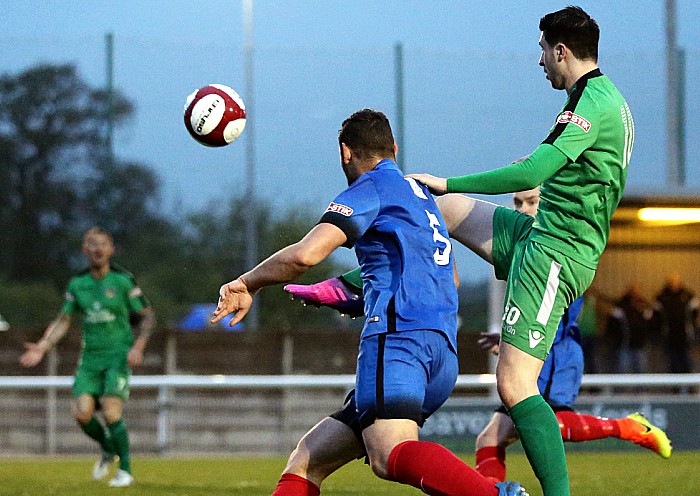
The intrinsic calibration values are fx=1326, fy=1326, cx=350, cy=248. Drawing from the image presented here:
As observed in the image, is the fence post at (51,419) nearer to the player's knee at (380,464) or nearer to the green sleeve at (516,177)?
the green sleeve at (516,177)

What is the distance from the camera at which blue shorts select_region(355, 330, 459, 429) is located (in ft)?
16.4

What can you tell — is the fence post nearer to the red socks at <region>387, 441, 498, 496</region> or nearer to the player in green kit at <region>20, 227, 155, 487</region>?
the player in green kit at <region>20, 227, 155, 487</region>

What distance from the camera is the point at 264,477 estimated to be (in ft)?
37.2

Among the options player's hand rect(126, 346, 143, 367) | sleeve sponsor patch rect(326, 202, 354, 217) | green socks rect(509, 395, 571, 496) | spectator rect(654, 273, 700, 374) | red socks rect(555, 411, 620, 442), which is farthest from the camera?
spectator rect(654, 273, 700, 374)

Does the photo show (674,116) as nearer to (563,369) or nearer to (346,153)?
(563,369)

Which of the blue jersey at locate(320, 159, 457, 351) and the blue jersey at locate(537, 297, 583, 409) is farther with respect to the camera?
the blue jersey at locate(537, 297, 583, 409)

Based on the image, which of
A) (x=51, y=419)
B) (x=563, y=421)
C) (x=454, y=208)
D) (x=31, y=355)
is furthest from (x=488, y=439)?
(x=51, y=419)

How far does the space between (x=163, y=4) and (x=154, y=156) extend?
348 centimetres

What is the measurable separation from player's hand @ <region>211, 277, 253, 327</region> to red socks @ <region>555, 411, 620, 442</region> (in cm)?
305

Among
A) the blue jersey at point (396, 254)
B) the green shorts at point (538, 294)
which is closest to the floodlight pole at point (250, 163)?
the green shorts at point (538, 294)

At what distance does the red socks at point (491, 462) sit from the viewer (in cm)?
728

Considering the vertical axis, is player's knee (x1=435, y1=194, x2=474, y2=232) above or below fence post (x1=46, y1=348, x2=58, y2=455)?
above

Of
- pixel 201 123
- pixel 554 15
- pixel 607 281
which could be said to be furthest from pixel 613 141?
pixel 607 281

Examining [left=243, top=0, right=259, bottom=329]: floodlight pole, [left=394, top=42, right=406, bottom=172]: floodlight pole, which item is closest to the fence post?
[left=243, top=0, right=259, bottom=329]: floodlight pole
